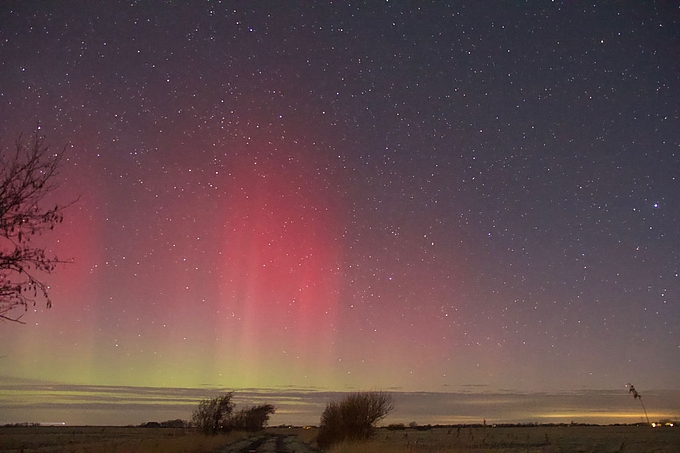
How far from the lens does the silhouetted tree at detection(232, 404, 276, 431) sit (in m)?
80.0

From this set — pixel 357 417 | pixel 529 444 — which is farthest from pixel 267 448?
pixel 529 444

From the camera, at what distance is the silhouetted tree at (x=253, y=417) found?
79969 millimetres


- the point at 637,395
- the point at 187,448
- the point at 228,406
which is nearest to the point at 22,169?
the point at 187,448

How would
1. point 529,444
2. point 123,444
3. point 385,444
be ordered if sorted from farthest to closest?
point 529,444
point 123,444
point 385,444

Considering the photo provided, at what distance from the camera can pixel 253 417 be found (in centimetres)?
8788

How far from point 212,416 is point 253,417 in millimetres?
27346

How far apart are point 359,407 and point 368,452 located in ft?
39.3

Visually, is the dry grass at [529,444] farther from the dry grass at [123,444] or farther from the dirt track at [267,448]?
the dry grass at [123,444]

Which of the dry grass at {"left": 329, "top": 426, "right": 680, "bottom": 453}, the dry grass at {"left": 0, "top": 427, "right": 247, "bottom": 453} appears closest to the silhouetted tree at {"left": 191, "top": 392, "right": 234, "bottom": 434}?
the dry grass at {"left": 0, "top": 427, "right": 247, "bottom": 453}

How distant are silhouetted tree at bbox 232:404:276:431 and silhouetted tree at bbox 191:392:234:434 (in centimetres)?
1243

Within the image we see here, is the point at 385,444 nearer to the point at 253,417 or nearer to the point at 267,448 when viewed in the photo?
the point at 267,448

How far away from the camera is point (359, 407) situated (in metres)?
38.4

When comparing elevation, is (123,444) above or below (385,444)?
below

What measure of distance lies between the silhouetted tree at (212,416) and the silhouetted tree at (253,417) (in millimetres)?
12428
